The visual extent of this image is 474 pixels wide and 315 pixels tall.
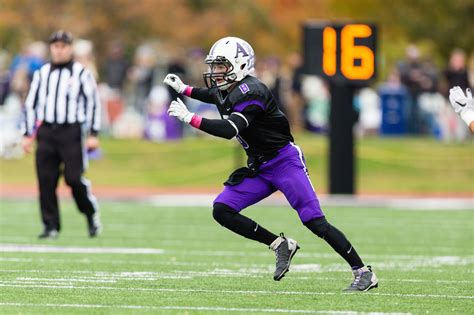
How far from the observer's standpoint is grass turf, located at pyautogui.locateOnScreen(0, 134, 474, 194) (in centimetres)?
2338

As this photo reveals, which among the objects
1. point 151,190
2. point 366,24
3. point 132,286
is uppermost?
point 366,24

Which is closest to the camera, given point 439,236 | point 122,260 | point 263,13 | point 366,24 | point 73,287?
point 73,287

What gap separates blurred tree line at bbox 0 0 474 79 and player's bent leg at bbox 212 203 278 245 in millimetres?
22335

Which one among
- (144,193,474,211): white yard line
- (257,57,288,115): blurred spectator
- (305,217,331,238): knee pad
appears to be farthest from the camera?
(257,57,288,115): blurred spectator

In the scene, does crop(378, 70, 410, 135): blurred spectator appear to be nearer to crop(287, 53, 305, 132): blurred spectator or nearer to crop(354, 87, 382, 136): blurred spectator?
crop(354, 87, 382, 136): blurred spectator

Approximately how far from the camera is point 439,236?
14125 mm

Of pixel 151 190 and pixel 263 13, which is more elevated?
pixel 263 13

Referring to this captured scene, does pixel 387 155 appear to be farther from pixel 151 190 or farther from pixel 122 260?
pixel 122 260

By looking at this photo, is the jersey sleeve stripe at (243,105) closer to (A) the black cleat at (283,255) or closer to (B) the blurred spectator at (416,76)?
(A) the black cleat at (283,255)

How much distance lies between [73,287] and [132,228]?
5931 mm

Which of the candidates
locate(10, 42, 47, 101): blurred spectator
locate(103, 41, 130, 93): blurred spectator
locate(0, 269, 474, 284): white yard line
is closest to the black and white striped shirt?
locate(0, 269, 474, 284): white yard line

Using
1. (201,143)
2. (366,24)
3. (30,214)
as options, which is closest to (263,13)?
(201,143)

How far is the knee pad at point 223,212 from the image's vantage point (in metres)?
9.22

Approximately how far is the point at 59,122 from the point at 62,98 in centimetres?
22
